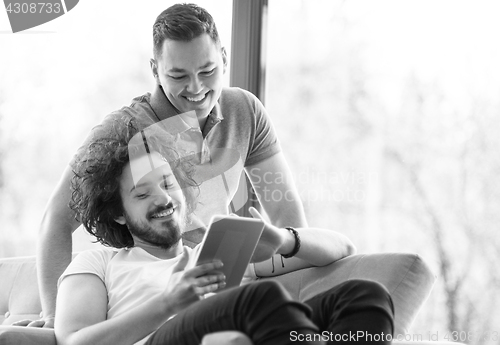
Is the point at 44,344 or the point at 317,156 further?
the point at 317,156

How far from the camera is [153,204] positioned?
5.09ft

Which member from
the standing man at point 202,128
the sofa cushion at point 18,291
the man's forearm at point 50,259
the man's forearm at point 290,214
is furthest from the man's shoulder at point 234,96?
the sofa cushion at point 18,291

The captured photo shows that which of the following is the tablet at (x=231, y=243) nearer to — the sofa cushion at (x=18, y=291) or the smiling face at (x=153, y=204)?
the smiling face at (x=153, y=204)

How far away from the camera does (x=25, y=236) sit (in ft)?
9.65

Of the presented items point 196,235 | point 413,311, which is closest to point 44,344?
point 196,235

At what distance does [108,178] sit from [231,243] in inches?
Result: 18.5

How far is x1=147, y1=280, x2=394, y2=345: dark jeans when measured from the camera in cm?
106

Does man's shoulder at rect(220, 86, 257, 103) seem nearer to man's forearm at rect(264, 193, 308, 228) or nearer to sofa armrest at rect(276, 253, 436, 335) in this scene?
man's forearm at rect(264, 193, 308, 228)

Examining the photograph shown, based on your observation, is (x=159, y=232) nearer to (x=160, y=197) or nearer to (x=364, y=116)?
(x=160, y=197)

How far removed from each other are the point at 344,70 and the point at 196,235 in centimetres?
147

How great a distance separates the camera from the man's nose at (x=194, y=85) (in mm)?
1979

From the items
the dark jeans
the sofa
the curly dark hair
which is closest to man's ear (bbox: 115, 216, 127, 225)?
the curly dark hair

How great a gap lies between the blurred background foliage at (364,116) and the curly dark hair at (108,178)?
4.00 feet

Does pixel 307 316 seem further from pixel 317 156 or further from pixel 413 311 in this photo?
pixel 317 156
